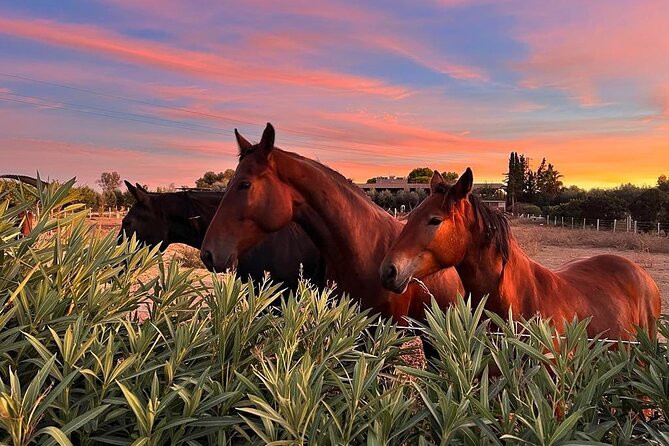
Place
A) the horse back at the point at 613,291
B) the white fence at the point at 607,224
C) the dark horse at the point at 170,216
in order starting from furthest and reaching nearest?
1. the white fence at the point at 607,224
2. the dark horse at the point at 170,216
3. the horse back at the point at 613,291

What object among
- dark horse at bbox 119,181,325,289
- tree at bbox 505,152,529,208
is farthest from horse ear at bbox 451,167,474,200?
tree at bbox 505,152,529,208

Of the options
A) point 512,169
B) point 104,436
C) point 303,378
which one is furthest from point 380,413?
point 512,169

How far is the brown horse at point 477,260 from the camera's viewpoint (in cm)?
275

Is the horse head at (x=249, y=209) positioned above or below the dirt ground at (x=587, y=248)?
above

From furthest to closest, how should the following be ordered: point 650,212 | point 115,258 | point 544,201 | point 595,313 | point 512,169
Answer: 1. point 512,169
2. point 544,201
3. point 650,212
4. point 595,313
5. point 115,258

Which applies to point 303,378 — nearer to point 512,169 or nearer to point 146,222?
point 146,222

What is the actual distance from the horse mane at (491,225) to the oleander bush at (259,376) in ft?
3.99

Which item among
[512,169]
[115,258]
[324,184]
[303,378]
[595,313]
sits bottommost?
[595,313]

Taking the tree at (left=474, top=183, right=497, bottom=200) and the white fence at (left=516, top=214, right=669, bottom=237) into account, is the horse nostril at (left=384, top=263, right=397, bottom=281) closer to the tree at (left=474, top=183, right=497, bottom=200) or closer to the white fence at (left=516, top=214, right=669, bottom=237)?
the tree at (left=474, top=183, right=497, bottom=200)

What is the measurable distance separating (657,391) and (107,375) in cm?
148

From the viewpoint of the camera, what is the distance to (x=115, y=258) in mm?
1770

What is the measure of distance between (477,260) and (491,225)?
9.0 inches

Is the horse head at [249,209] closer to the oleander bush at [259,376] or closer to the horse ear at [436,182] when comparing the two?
the horse ear at [436,182]

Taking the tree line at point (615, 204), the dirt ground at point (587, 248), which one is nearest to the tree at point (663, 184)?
the tree line at point (615, 204)
